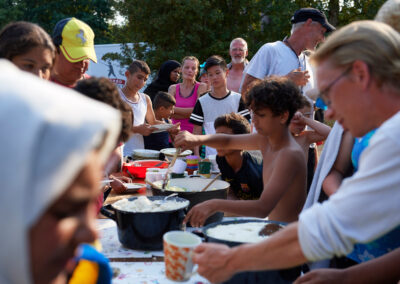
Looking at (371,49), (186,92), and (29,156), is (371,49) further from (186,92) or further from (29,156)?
(186,92)

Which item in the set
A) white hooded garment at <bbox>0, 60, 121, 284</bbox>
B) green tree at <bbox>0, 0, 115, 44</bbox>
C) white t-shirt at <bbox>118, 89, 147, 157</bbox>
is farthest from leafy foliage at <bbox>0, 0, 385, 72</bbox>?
green tree at <bbox>0, 0, 115, 44</bbox>

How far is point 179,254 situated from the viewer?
140 cm

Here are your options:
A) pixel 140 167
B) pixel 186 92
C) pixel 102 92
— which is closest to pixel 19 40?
pixel 102 92

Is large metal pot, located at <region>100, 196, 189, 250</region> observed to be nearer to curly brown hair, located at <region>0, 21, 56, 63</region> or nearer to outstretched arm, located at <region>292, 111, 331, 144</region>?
curly brown hair, located at <region>0, 21, 56, 63</region>

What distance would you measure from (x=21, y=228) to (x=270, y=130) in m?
1.99

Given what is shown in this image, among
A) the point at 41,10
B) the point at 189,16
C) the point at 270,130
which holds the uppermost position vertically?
the point at 41,10

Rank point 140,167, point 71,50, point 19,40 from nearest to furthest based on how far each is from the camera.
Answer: point 19,40
point 71,50
point 140,167

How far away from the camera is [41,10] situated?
73.4 ft

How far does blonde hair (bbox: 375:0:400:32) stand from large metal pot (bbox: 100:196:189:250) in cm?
121

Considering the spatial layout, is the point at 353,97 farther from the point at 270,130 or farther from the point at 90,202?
the point at 270,130

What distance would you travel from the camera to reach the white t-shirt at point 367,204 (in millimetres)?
1083

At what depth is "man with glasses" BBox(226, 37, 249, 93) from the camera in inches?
221

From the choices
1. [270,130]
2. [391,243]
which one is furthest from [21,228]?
[270,130]

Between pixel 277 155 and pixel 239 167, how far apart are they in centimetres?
78
